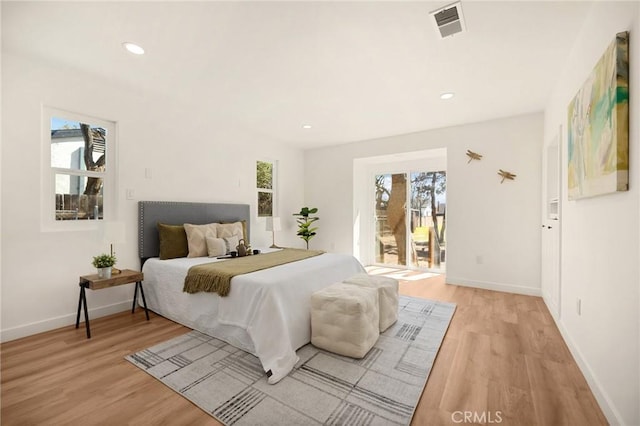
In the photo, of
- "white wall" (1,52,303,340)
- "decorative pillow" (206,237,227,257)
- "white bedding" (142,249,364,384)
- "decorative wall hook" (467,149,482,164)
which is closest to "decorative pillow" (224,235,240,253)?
"decorative pillow" (206,237,227,257)

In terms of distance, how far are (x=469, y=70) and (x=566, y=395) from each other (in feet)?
8.78

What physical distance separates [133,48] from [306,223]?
3.85m

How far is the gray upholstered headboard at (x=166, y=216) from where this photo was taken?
3.24m

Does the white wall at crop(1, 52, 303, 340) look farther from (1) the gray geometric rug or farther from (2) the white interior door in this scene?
(2) the white interior door

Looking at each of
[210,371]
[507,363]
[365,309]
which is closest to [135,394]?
[210,371]

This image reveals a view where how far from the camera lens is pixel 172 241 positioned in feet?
10.7

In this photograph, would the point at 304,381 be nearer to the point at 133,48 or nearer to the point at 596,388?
the point at 596,388

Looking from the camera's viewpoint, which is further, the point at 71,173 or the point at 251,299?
the point at 71,173

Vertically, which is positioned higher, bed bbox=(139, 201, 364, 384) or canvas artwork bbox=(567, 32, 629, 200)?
canvas artwork bbox=(567, 32, 629, 200)

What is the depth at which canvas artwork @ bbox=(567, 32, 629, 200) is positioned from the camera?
1.34m

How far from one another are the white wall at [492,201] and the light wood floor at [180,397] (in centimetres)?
126

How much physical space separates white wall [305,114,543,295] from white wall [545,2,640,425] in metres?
1.64

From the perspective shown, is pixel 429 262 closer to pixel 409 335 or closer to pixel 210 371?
pixel 409 335

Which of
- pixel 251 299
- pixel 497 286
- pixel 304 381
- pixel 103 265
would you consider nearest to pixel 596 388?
pixel 304 381
